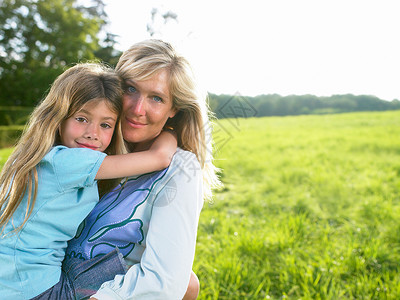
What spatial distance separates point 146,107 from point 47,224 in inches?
29.1

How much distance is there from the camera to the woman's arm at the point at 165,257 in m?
1.48

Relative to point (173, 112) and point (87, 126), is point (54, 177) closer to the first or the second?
point (87, 126)

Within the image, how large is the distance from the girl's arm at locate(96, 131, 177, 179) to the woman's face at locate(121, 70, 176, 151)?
181mm

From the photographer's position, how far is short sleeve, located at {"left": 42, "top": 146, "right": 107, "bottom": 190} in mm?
1530

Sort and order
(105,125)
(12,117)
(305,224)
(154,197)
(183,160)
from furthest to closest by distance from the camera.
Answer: (12,117) → (305,224) → (105,125) → (183,160) → (154,197)

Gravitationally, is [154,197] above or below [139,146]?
below

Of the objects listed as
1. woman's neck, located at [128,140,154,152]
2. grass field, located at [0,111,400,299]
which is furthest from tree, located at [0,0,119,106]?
woman's neck, located at [128,140,154,152]

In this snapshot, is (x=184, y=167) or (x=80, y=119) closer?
(x=184, y=167)

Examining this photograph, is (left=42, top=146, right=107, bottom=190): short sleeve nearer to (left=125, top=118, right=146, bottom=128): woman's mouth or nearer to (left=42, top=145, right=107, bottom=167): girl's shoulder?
(left=42, top=145, right=107, bottom=167): girl's shoulder

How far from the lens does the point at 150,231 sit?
1.55m

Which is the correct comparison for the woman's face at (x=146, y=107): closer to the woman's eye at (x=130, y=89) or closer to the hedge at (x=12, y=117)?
the woman's eye at (x=130, y=89)

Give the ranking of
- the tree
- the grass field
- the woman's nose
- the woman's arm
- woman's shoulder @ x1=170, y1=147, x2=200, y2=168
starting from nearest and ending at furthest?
the woman's arm → woman's shoulder @ x1=170, y1=147, x2=200, y2=168 → the woman's nose → the grass field → the tree

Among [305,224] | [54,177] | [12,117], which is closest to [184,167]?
[54,177]

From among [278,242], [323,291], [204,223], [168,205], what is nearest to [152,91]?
[168,205]
